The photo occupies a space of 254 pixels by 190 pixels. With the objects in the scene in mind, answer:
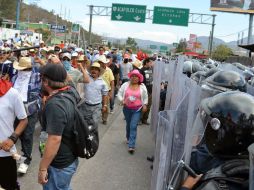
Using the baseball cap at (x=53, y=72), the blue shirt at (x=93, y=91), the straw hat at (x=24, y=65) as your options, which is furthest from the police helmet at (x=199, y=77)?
the baseball cap at (x=53, y=72)

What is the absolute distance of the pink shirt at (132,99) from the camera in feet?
25.5

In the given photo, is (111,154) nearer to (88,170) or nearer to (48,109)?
(88,170)

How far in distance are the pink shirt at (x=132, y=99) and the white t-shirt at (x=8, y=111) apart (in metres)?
3.74

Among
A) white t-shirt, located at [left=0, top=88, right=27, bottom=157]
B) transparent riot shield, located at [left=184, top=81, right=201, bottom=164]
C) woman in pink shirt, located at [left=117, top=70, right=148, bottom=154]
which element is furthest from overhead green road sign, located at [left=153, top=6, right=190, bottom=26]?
transparent riot shield, located at [left=184, top=81, right=201, bottom=164]

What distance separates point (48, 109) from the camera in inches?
131

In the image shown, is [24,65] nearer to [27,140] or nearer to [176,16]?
[27,140]

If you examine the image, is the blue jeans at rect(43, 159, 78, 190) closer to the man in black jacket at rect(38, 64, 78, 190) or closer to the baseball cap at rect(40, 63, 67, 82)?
the man in black jacket at rect(38, 64, 78, 190)

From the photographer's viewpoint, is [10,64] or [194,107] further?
[10,64]

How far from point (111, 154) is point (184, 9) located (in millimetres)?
27576

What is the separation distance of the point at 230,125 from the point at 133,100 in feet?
17.7

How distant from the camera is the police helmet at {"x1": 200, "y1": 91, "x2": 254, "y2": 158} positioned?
2.40 metres

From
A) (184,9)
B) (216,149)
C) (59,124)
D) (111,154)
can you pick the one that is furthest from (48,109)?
(184,9)

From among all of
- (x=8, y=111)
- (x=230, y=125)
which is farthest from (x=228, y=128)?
(x=8, y=111)

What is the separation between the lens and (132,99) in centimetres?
776
